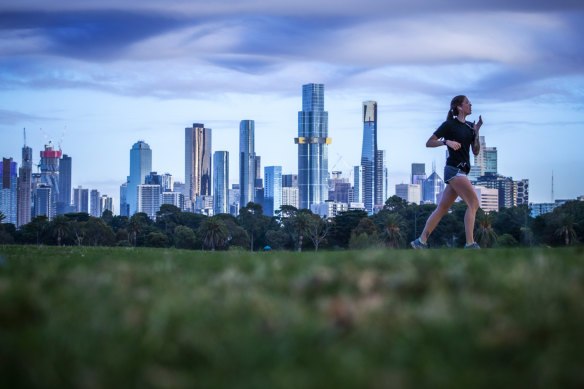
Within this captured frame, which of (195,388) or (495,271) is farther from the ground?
(495,271)

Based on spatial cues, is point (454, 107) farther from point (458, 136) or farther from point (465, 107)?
point (458, 136)

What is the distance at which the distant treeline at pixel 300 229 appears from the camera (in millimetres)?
84062

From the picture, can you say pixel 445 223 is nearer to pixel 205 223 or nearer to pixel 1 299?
pixel 205 223

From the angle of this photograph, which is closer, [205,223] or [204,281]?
[204,281]

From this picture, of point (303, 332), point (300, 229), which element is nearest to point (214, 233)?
point (300, 229)

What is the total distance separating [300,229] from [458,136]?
102 meters

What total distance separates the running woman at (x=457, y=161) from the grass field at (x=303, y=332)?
968cm

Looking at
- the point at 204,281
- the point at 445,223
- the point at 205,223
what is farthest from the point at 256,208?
the point at 204,281

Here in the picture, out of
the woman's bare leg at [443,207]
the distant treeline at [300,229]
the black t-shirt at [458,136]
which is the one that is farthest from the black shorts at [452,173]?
the distant treeline at [300,229]

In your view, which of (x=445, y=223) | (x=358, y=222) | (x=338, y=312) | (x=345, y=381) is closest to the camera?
(x=345, y=381)

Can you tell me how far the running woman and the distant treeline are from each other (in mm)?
64311

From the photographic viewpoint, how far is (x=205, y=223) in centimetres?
11062

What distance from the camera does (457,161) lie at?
47.8 ft

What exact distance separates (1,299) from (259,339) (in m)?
1.71
